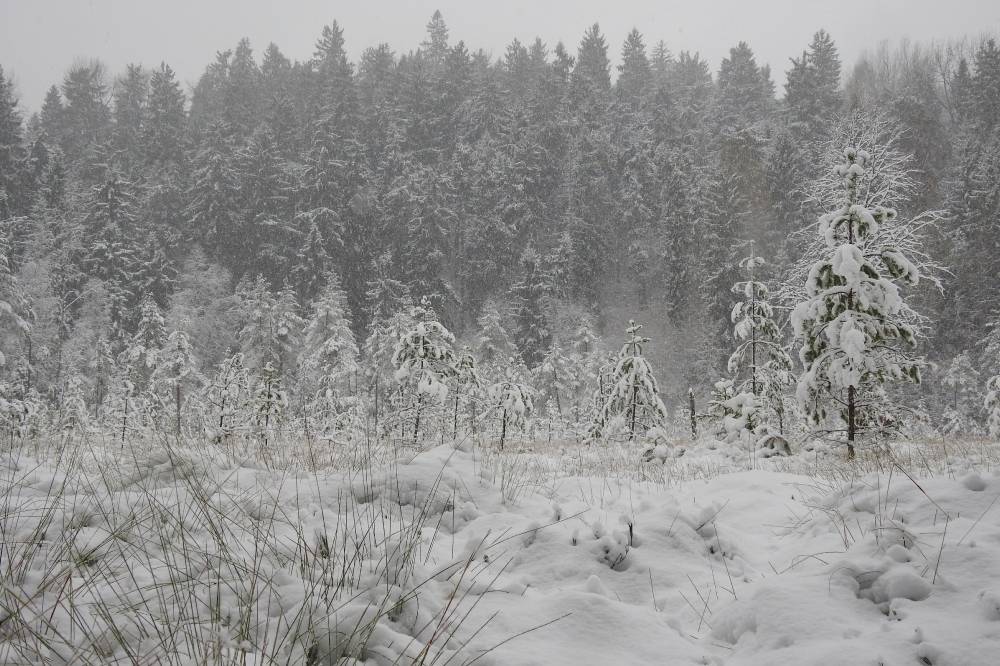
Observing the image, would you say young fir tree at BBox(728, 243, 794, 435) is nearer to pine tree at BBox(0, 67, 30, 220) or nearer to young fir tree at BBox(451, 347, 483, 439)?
young fir tree at BBox(451, 347, 483, 439)

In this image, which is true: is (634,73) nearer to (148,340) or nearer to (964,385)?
(964,385)

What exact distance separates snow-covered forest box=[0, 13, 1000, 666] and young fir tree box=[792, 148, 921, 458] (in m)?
0.05

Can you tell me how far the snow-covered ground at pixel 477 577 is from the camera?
74.9 inches

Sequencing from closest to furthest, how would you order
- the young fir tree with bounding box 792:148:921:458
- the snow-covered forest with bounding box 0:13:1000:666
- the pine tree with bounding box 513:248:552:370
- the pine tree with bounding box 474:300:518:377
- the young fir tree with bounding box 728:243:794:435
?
the snow-covered forest with bounding box 0:13:1000:666 → the young fir tree with bounding box 792:148:921:458 → the young fir tree with bounding box 728:243:794:435 → the pine tree with bounding box 474:300:518:377 → the pine tree with bounding box 513:248:552:370

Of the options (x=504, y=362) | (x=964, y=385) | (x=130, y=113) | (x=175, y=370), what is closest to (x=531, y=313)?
(x=504, y=362)

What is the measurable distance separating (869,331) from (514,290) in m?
34.4

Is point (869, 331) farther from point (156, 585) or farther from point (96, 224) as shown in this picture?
point (96, 224)

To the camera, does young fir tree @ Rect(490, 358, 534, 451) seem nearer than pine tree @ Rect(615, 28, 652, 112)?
Yes

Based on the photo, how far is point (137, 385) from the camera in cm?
2672

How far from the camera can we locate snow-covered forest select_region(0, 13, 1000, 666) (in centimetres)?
225

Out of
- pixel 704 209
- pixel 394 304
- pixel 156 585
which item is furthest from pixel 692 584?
pixel 704 209

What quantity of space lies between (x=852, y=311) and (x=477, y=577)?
6.16 meters

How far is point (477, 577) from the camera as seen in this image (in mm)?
2723

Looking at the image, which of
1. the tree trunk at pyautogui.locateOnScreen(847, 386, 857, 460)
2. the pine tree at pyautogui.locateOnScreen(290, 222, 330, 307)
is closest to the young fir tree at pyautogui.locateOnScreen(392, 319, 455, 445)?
the tree trunk at pyautogui.locateOnScreen(847, 386, 857, 460)
